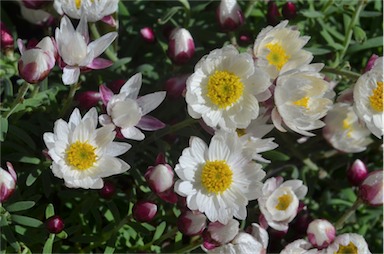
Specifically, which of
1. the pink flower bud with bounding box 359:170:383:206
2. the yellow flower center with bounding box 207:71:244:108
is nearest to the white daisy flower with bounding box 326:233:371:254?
the pink flower bud with bounding box 359:170:383:206

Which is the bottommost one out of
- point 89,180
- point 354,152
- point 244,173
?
point 354,152

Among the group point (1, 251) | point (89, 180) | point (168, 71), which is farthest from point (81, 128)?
point (168, 71)

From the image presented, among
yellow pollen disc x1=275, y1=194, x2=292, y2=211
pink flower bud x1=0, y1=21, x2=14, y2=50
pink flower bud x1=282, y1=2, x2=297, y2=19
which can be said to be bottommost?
yellow pollen disc x1=275, y1=194, x2=292, y2=211

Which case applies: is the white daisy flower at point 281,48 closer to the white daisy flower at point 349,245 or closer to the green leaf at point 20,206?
the white daisy flower at point 349,245

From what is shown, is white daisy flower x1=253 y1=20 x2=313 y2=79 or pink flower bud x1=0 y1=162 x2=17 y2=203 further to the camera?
white daisy flower x1=253 y1=20 x2=313 y2=79

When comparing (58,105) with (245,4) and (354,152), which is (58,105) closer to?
(245,4)

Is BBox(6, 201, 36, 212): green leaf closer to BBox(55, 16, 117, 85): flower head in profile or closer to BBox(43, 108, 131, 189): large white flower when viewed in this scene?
BBox(43, 108, 131, 189): large white flower
